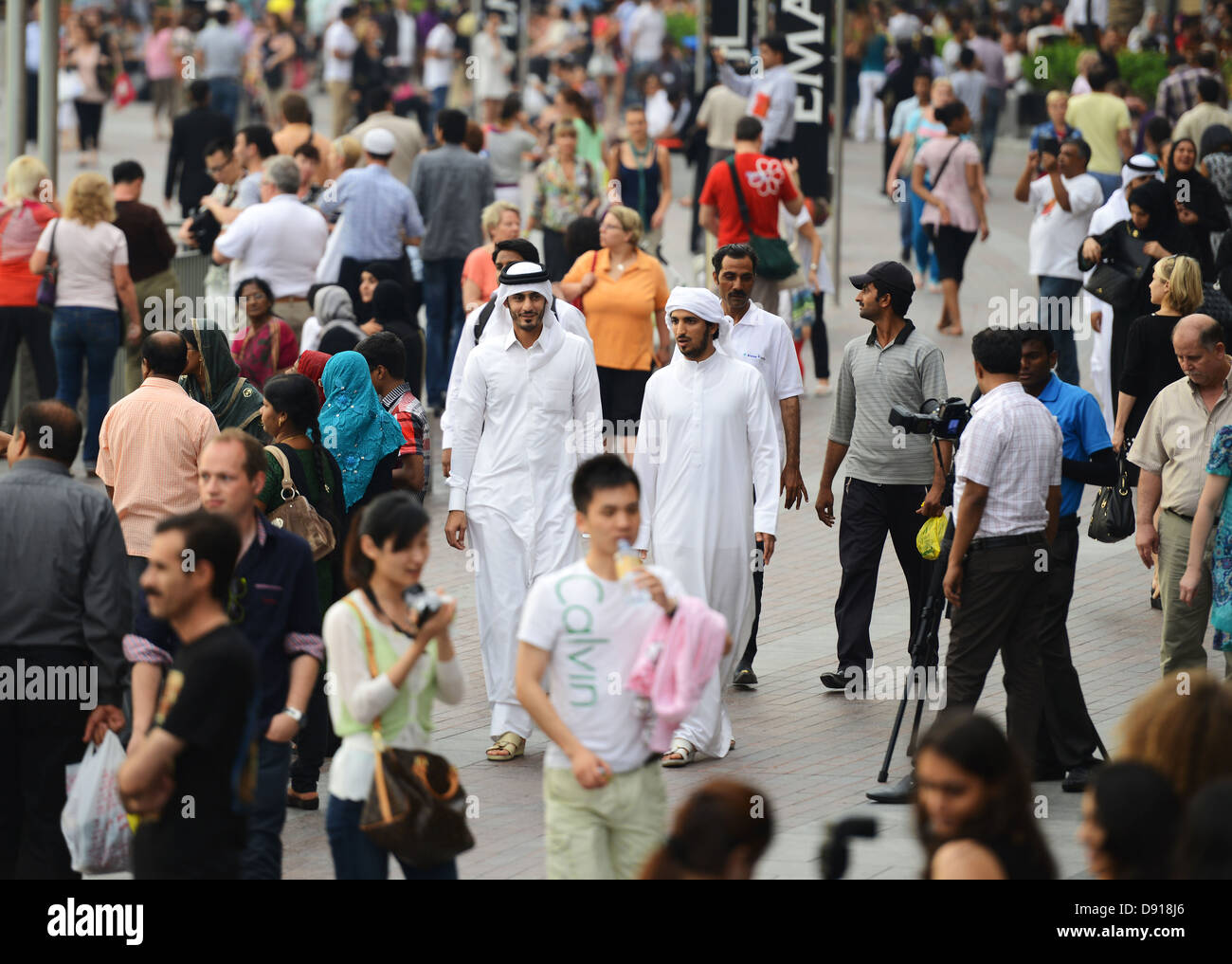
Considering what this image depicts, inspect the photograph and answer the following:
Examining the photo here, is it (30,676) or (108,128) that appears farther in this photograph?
(108,128)

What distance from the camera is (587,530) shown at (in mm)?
5375

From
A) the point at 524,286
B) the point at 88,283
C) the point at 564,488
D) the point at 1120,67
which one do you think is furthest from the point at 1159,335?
the point at 1120,67

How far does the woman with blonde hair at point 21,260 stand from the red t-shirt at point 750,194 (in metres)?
4.58

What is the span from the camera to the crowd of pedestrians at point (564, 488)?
16.3ft

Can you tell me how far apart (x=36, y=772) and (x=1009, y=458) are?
3.62 m

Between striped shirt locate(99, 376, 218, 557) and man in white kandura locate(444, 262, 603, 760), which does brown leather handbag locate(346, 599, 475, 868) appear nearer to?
striped shirt locate(99, 376, 218, 557)

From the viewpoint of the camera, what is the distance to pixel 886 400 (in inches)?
337

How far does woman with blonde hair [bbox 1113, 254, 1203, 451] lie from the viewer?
9.37 m

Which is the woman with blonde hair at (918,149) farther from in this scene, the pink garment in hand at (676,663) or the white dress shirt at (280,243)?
the pink garment in hand at (676,663)

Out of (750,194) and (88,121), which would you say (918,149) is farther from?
(88,121)

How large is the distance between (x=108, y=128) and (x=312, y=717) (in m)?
29.5

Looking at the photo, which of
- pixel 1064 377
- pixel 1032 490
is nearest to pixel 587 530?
pixel 1032 490

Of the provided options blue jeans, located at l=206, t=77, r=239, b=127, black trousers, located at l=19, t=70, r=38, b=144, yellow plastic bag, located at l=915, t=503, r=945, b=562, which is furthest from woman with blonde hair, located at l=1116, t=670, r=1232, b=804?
black trousers, located at l=19, t=70, r=38, b=144

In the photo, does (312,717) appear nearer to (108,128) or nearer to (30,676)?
(30,676)
